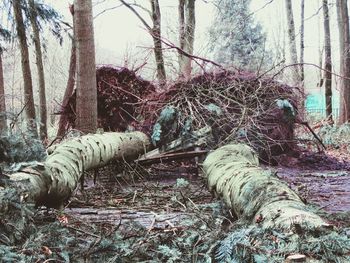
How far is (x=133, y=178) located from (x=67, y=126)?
2327 millimetres

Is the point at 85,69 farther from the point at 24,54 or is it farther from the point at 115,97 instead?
the point at 24,54

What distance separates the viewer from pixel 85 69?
719 cm

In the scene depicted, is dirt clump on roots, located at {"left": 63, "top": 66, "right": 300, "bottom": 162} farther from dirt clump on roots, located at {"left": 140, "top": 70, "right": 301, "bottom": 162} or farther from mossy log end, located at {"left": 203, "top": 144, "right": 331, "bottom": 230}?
mossy log end, located at {"left": 203, "top": 144, "right": 331, "bottom": 230}

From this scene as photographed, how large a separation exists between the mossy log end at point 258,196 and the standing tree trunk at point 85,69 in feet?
9.51

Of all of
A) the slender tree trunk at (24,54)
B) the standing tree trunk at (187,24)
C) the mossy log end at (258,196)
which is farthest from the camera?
the standing tree trunk at (187,24)

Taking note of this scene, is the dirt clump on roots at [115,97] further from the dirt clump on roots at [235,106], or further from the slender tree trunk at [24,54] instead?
the slender tree trunk at [24,54]

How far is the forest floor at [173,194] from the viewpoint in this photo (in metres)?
3.74

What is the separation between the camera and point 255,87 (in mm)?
7707

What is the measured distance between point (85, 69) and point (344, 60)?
9.50m

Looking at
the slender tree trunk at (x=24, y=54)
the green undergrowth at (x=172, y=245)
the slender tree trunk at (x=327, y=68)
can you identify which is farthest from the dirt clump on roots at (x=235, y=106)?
the slender tree trunk at (x=327, y=68)

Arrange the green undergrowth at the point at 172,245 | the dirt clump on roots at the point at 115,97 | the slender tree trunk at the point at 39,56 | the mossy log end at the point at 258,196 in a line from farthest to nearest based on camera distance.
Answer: the slender tree trunk at the point at 39,56 < the dirt clump on roots at the point at 115,97 < the mossy log end at the point at 258,196 < the green undergrowth at the point at 172,245

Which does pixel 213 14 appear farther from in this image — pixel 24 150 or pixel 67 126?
pixel 24 150

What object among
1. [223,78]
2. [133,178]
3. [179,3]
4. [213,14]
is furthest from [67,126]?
[213,14]

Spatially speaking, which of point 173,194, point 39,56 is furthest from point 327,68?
point 173,194
